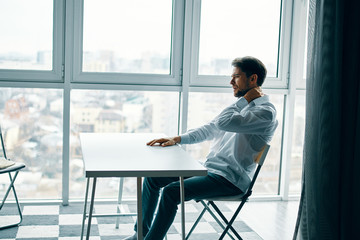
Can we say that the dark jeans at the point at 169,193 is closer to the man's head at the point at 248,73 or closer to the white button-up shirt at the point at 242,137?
the white button-up shirt at the point at 242,137

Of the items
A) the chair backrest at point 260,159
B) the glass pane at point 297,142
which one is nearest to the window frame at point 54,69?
the chair backrest at point 260,159

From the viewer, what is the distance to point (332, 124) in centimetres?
229

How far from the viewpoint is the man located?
9.01 feet

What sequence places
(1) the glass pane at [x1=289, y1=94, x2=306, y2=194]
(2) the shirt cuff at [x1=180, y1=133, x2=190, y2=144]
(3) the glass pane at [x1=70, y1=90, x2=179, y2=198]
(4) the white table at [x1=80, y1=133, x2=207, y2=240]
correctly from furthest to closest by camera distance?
(1) the glass pane at [x1=289, y1=94, x2=306, y2=194]
(3) the glass pane at [x1=70, y1=90, x2=179, y2=198]
(2) the shirt cuff at [x1=180, y1=133, x2=190, y2=144]
(4) the white table at [x1=80, y1=133, x2=207, y2=240]

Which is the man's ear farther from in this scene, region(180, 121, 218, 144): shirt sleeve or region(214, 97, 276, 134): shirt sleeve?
region(180, 121, 218, 144): shirt sleeve

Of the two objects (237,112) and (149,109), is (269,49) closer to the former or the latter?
(149,109)

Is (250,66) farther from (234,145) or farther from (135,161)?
(135,161)

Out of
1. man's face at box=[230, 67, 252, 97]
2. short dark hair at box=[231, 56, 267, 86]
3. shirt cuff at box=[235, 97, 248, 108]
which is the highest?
short dark hair at box=[231, 56, 267, 86]

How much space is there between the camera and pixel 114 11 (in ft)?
12.8

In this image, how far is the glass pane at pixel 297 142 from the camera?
172 inches

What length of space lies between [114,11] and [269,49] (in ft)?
4.55

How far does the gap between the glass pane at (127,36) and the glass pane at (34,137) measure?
0.45 meters

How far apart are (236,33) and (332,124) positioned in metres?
2.03

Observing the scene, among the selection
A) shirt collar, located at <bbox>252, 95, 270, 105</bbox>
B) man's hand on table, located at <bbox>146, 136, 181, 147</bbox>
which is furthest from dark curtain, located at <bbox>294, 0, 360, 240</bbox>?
man's hand on table, located at <bbox>146, 136, 181, 147</bbox>
